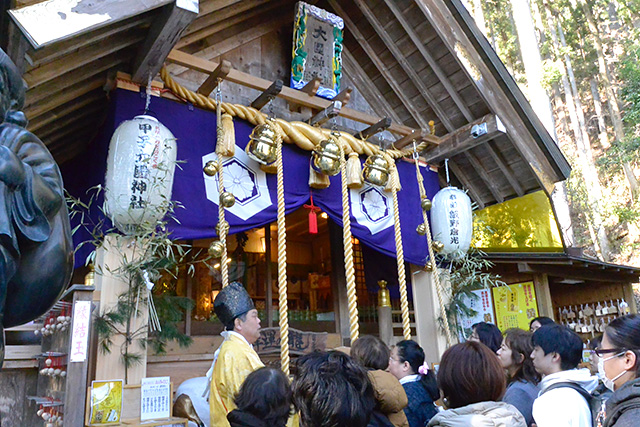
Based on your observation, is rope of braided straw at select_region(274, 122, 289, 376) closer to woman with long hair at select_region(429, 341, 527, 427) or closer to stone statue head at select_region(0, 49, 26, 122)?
woman with long hair at select_region(429, 341, 527, 427)

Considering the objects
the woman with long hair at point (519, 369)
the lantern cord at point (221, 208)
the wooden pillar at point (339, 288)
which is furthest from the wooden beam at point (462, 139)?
the woman with long hair at point (519, 369)

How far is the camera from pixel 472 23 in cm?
563

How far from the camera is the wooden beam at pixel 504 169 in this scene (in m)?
6.48

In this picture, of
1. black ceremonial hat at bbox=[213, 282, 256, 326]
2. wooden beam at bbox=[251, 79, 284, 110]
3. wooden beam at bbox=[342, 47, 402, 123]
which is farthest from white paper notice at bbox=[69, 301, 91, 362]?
wooden beam at bbox=[342, 47, 402, 123]

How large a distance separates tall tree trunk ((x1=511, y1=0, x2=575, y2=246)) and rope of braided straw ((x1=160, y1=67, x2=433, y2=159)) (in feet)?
21.5

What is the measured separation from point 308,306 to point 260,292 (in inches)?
50.2

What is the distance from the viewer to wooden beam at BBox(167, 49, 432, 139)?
4.55 metres

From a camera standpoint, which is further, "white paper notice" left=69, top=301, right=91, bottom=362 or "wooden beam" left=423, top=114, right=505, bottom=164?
"wooden beam" left=423, top=114, right=505, bottom=164

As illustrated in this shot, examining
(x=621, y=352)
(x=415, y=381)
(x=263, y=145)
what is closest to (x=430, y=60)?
(x=263, y=145)

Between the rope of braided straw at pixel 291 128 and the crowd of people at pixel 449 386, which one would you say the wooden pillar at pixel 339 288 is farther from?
the crowd of people at pixel 449 386

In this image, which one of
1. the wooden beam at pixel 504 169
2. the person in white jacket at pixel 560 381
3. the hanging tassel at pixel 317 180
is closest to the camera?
the person in white jacket at pixel 560 381

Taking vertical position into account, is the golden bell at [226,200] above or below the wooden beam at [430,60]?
below

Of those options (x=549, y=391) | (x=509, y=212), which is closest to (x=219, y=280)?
(x=509, y=212)

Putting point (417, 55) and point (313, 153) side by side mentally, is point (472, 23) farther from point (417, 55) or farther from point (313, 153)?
point (313, 153)
